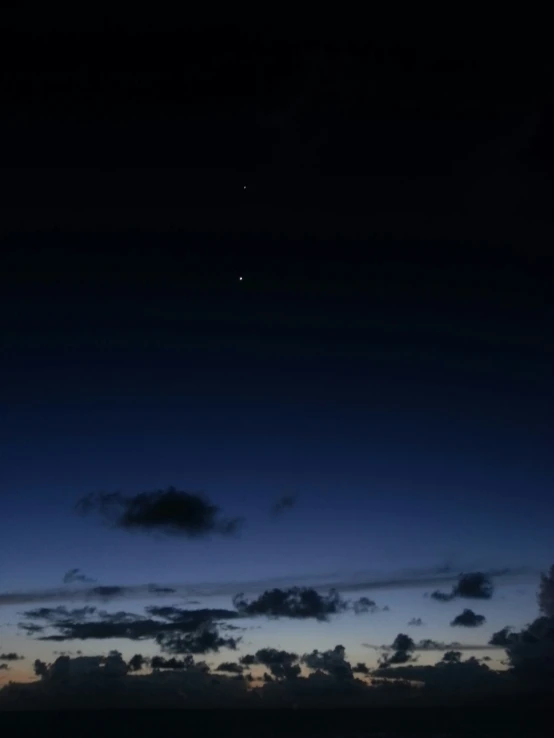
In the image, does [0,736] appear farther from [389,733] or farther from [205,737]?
[389,733]

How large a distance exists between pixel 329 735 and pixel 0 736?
3168 inches

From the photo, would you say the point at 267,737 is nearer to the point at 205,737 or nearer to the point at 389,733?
the point at 205,737

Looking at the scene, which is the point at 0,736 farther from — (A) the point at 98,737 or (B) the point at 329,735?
(B) the point at 329,735

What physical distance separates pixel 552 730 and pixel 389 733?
126ft

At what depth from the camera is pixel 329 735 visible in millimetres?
195250

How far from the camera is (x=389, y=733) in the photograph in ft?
654

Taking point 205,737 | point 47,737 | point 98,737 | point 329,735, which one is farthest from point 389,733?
point 47,737

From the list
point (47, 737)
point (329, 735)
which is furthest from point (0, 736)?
point (329, 735)

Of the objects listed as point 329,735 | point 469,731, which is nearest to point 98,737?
point 329,735

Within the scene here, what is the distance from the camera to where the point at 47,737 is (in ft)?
655

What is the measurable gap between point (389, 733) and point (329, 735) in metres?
15.7

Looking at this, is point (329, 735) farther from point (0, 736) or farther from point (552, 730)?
point (0, 736)

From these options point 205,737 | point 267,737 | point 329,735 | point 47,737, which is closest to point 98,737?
point 47,737

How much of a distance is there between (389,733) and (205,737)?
149 feet
